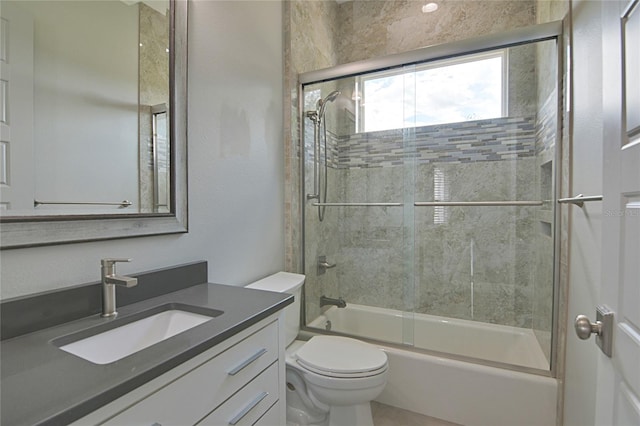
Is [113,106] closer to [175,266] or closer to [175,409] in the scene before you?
[175,266]

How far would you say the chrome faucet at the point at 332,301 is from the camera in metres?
2.40

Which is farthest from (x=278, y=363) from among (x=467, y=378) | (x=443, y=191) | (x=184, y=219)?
(x=443, y=191)

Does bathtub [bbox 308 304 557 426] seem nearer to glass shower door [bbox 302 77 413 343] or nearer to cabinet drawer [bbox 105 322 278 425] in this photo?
glass shower door [bbox 302 77 413 343]

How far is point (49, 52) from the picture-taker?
0.92 m

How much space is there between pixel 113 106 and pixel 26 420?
0.97 metres

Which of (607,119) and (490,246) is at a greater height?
(607,119)

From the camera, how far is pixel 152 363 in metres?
0.66

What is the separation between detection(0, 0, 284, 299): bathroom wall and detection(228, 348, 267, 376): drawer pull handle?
553 millimetres

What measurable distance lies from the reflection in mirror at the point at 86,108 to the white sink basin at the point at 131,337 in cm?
39

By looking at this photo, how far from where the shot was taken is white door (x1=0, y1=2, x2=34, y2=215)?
82cm

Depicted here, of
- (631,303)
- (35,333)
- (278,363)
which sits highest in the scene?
(631,303)

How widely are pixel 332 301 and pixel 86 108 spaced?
6.53 ft

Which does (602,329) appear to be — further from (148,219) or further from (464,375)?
(148,219)

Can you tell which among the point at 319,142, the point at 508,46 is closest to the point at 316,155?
the point at 319,142
